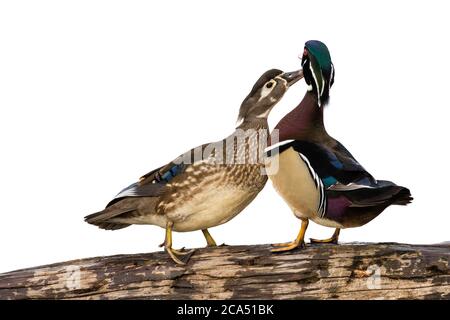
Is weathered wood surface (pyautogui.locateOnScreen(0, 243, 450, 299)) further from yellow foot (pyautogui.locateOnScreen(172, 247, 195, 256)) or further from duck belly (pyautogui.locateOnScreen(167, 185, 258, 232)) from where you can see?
duck belly (pyautogui.locateOnScreen(167, 185, 258, 232))

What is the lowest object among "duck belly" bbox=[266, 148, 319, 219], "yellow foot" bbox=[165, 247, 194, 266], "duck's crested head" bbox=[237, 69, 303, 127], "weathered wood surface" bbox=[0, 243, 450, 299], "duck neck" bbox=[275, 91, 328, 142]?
"weathered wood surface" bbox=[0, 243, 450, 299]

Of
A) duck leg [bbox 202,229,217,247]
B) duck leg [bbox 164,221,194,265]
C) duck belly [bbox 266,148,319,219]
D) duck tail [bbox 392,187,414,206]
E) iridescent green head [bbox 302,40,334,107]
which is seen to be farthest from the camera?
duck leg [bbox 202,229,217,247]

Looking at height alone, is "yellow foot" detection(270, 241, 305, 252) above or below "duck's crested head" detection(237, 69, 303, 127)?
below

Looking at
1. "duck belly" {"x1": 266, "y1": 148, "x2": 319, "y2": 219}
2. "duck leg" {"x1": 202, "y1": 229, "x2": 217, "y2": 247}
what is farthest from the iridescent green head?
"duck leg" {"x1": 202, "y1": 229, "x2": 217, "y2": 247}

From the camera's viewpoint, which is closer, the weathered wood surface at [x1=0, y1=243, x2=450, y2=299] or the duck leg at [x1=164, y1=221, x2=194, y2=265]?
the weathered wood surface at [x1=0, y1=243, x2=450, y2=299]

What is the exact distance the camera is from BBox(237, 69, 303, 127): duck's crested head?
3971 millimetres

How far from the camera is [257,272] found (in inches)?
149

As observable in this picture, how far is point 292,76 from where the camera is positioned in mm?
3967

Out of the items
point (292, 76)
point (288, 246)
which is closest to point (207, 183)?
point (288, 246)

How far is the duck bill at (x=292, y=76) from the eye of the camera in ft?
13.0

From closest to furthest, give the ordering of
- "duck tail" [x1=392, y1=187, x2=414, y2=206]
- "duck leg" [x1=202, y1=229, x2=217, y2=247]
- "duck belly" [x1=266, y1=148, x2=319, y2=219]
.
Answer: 1. "duck tail" [x1=392, y1=187, x2=414, y2=206]
2. "duck belly" [x1=266, y1=148, x2=319, y2=219]
3. "duck leg" [x1=202, y1=229, x2=217, y2=247]

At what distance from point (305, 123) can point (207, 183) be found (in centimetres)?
49

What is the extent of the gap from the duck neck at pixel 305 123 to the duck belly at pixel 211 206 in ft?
1.03
